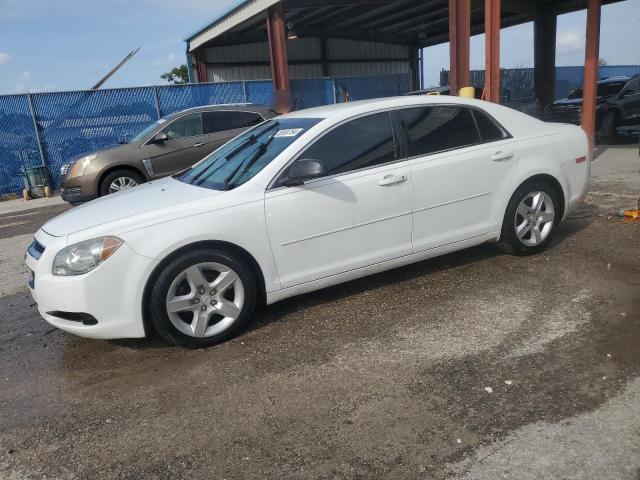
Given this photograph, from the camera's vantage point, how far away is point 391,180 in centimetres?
412

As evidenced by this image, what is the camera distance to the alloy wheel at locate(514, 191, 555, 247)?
4.86 meters

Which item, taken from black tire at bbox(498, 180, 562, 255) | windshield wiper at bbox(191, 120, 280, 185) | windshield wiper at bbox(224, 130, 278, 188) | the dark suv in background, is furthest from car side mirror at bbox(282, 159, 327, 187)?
the dark suv in background

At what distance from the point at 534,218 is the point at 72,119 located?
42.0 feet

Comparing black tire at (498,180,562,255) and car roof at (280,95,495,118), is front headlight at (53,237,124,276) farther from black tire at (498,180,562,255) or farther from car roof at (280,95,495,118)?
black tire at (498,180,562,255)

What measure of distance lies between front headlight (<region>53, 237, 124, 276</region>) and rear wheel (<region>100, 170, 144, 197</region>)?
614 cm

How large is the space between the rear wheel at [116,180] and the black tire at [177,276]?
6.30 m

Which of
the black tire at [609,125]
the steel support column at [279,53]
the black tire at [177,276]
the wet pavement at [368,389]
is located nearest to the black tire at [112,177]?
the steel support column at [279,53]

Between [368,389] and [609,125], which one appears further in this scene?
[609,125]

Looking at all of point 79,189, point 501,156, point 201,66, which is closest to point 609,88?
point 501,156

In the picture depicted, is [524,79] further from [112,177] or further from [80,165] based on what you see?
[80,165]

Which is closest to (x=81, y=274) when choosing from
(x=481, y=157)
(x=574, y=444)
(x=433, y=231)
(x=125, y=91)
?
(x=433, y=231)

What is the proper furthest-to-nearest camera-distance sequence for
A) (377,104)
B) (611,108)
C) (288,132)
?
1. (611,108)
2. (377,104)
3. (288,132)

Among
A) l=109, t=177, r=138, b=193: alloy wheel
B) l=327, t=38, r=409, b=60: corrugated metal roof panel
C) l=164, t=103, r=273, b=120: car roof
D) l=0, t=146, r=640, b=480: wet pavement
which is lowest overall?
l=0, t=146, r=640, b=480: wet pavement

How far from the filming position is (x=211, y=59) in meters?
22.7
